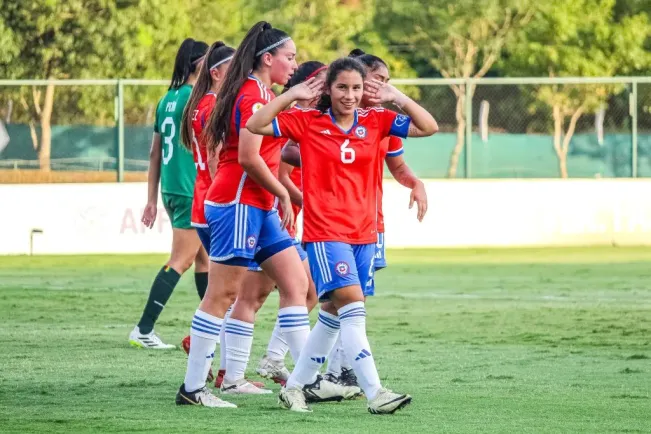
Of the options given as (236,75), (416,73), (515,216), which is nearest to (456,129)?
(515,216)

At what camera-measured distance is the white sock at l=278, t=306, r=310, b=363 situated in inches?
312

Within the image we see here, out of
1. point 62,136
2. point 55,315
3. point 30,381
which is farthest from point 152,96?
point 30,381

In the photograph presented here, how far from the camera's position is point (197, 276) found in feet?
35.4

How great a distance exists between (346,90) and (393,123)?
15.4 inches

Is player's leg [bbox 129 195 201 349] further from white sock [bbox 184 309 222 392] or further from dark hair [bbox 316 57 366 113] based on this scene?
dark hair [bbox 316 57 366 113]

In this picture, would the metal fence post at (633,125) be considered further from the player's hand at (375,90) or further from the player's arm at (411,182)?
the player's hand at (375,90)

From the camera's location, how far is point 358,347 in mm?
7340

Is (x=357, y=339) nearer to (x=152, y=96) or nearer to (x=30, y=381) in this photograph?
(x=30, y=381)

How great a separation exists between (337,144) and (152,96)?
18.1 meters

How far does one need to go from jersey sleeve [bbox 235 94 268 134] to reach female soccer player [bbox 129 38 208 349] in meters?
2.77

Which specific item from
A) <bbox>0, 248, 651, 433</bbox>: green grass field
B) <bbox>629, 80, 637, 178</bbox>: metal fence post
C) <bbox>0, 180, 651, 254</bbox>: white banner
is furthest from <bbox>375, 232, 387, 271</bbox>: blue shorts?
<bbox>629, 80, 637, 178</bbox>: metal fence post

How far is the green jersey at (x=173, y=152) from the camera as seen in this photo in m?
10.5

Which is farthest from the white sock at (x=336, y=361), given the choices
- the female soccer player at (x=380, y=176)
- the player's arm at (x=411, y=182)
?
the player's arm at (x=411, y=182)

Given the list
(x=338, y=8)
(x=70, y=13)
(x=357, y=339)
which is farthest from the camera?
(x=338, y=8)
